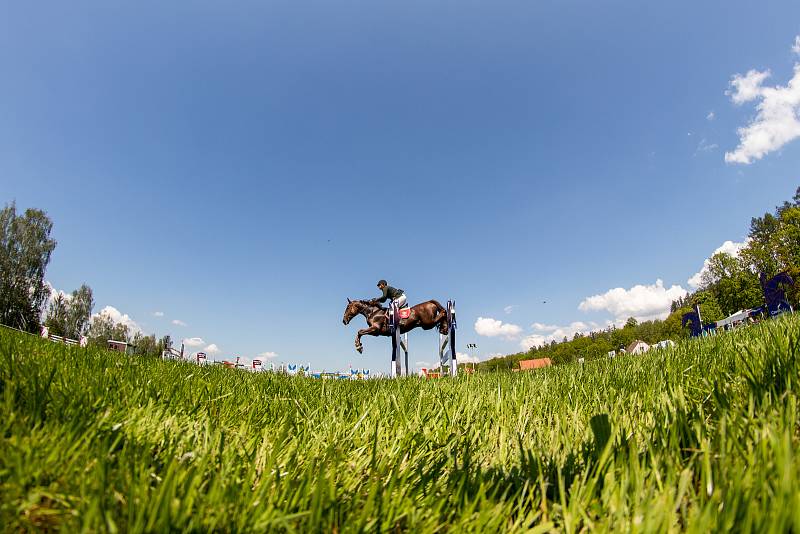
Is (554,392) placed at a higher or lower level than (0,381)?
lower

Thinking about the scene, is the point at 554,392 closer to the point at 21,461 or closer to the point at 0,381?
the point at 21,461

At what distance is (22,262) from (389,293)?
67.5m

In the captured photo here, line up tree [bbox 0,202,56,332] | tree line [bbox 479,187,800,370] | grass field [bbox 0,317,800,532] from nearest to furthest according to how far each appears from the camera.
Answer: grass field [bbox 0,317,800,532], tree line [bbox 479,187,800,370], tree [bbox 0,202,56,332]

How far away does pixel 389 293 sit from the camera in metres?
17.9

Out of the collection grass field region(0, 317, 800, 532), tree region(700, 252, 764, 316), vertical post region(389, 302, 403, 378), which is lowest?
grass field region(0, 317, 800, 532)

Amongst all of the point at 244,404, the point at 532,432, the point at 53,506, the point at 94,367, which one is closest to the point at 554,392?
the point at 532,432

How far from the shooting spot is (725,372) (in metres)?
2.10

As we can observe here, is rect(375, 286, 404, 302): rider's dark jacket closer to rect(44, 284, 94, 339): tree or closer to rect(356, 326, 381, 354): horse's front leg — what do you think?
rect(356, 326, 381, 354): horse's front leg

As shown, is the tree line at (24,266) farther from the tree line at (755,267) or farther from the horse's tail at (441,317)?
the tree line at (755,267)

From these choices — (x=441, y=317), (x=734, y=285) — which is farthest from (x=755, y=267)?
(x=441, y=317)

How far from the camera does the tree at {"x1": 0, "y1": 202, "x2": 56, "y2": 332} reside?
5653cm

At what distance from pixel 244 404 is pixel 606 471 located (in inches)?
87.5

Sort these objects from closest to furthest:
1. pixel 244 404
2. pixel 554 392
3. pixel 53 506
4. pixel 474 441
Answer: pixel 53 506 → pixel 474 441 → pixel 244 404 → pixel 554 392

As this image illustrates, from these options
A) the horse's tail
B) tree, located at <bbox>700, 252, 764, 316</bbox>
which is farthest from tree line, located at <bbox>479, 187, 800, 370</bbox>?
the horse's tail
